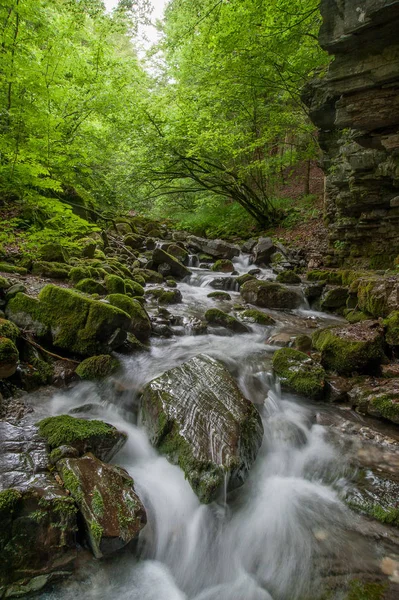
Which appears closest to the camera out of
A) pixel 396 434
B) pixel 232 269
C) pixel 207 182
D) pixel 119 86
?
pixel 396 434

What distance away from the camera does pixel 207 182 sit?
15414 millimetres

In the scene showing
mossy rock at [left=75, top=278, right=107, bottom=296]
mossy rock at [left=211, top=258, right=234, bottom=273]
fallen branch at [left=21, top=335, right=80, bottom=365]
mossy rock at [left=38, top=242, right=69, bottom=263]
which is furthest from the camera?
mossy rock at [left=211, top=258, right=234, bottom=273]

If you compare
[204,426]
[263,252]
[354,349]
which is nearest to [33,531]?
[204,426]

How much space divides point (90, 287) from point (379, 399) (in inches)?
214

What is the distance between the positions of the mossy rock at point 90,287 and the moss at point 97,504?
4.70 meters

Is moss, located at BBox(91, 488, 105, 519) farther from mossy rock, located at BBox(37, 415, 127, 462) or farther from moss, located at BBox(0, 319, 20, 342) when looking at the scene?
moss, located at BBox(0, 319, 20, 342)

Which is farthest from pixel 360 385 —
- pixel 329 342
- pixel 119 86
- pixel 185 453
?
pixel 119 86

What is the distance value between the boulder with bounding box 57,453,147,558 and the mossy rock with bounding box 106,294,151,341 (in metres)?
3.08

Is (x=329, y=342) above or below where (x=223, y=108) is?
below

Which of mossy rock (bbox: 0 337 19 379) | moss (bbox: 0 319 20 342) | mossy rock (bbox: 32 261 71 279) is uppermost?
mossy rock (bbox: 32 261 71 279)

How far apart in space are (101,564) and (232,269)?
36.2 feet

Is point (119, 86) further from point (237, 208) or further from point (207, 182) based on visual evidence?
point (237, 208)

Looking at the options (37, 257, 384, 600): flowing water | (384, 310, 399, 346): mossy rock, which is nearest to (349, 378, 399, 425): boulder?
(37, 257, 384, 600): flowing water

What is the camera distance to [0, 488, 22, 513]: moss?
7.27ft
